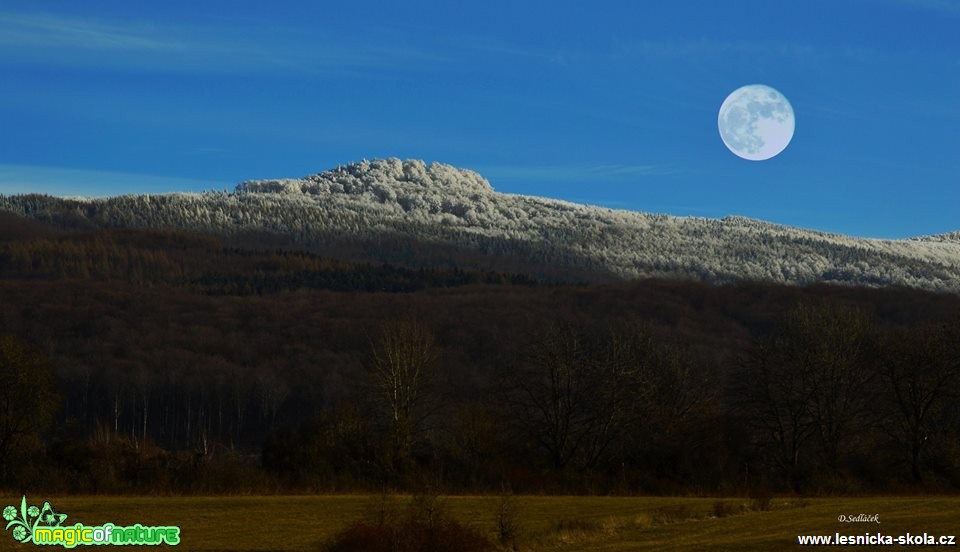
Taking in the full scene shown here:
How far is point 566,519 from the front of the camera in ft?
160

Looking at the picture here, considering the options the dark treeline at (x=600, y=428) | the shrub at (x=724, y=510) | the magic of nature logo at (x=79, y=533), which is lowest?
the shrub at (x=724, y=510)

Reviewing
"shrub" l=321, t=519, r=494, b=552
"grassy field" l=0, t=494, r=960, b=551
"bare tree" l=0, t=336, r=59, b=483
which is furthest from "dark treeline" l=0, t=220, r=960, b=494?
"shrub" l=321, t=519, r=494, b=552

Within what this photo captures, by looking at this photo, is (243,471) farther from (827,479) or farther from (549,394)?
(827,479)

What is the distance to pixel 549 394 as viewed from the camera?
8125 centimetres

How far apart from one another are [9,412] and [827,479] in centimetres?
5018

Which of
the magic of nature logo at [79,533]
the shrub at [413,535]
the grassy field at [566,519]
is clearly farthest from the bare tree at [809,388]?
the magic of nature logo at [79,533]

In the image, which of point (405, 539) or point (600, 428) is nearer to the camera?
point (405, 539)

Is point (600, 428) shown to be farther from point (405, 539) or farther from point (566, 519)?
point (405, 539)

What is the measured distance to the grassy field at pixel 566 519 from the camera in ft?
133

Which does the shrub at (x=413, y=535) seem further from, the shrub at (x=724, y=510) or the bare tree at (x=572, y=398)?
the bare tree at (x=572, y=398)

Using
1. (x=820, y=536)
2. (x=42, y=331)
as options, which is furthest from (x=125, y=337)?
(x=820, y=536)

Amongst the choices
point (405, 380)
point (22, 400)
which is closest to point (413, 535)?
point (22, 400)

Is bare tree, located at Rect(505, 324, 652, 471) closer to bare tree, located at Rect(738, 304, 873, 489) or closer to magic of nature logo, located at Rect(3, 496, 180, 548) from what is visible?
bare tree, located at Rect(738, 304, 873, 489)

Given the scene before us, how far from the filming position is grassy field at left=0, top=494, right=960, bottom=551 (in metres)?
40.5
